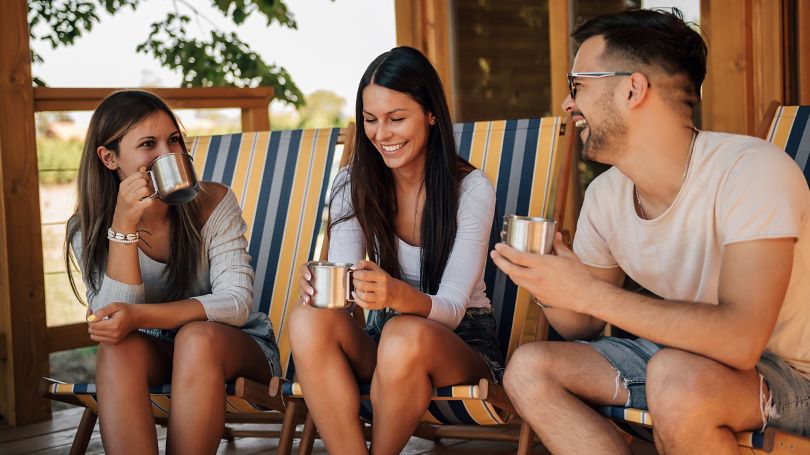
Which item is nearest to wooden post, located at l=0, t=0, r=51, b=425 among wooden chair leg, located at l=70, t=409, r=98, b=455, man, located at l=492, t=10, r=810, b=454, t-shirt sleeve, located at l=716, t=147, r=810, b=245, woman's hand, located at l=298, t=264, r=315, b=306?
wooden chair leg, located at l=70, t=409, r=98, b=455

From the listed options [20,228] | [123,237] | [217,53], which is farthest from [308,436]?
[217,53]

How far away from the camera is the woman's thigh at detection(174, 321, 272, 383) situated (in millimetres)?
2529

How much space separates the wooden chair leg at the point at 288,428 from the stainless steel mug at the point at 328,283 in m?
0.59

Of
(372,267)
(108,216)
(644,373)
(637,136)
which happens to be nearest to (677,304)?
(644,373)

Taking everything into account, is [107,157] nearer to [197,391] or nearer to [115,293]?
[115,293]

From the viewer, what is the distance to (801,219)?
202 cm

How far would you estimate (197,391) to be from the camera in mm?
2521

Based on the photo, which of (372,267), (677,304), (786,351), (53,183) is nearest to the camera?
(677,304)

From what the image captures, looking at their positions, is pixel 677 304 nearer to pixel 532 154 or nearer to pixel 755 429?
pixel 755 429

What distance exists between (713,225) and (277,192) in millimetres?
1882

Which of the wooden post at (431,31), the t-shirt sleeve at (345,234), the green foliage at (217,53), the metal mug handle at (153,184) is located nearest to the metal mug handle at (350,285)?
the t-shirt sleeve at (345,234)

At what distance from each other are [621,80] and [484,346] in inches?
35.9

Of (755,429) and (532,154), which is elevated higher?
(532,154)

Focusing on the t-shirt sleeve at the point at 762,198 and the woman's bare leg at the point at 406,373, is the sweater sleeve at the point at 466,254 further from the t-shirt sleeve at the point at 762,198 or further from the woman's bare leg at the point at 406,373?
the t-shirt sleeve at the point at 762,198
